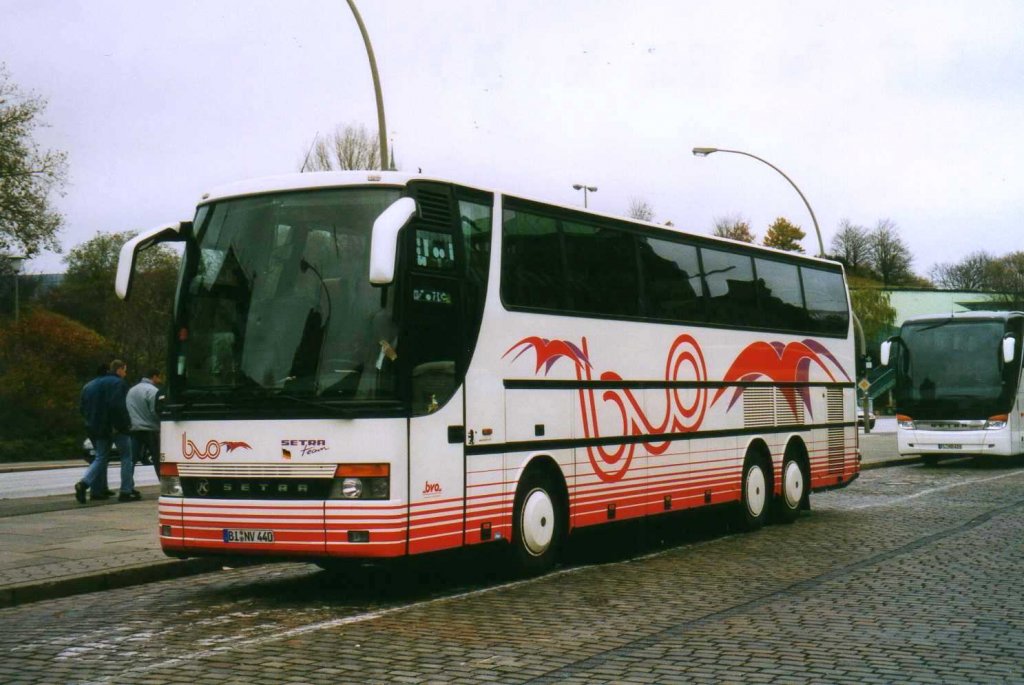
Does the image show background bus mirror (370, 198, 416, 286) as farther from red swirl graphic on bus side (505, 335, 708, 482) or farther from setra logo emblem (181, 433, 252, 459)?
red swirl graphic on bus side (505, 335, 708, 482)

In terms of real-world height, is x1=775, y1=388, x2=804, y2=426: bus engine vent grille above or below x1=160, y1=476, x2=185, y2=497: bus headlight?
above

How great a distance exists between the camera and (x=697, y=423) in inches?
584

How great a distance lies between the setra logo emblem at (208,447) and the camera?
10.2 metres

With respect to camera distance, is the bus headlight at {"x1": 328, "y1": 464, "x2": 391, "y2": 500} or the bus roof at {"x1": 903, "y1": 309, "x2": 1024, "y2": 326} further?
the bus roof at {"x1": 903, "y1": 309, "x2": 1024, "y2": 326}

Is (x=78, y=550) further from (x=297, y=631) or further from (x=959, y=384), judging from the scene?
(x=959, y=384)

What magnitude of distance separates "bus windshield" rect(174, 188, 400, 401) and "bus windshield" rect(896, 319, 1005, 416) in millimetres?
22524

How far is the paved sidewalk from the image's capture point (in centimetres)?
1105

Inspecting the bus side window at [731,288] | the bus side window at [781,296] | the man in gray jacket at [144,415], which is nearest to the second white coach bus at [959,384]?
Result: the bus side window at [781,296]

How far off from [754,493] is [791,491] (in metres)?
1.10

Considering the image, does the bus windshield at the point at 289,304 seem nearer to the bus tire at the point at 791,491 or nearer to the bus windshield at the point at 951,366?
the bus tire at the point at 791,491

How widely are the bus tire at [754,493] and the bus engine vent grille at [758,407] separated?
0.39 metres

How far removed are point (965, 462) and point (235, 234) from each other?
85.3 feet

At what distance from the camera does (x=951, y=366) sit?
30297 mm

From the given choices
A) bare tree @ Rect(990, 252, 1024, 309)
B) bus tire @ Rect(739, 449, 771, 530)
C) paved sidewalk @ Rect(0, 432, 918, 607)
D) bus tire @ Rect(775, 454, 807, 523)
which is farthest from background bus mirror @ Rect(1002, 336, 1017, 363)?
bare tree @ Rect(990, 252, 1024, 309)
